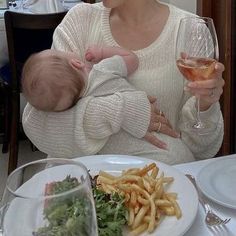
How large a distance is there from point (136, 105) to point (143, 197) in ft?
1.53

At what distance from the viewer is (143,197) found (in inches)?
34.5

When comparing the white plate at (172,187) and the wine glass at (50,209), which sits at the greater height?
the wine glass at (50,209)

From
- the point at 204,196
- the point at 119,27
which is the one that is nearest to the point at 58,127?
the point at 119,27

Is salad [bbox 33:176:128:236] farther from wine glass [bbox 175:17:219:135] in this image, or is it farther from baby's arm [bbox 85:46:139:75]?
baby's arm [bbox 85:46:139:75]

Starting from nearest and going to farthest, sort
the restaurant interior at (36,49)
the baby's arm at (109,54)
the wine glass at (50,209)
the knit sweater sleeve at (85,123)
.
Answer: the wine glass at (50,209), the knit sweater sleeve at (85,123), the baby's arm at (109,54), the restaurant interior at (36,49)

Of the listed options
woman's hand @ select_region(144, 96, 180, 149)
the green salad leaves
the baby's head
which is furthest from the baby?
the green salad leaves

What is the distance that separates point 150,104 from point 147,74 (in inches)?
4.9

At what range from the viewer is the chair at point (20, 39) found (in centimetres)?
257

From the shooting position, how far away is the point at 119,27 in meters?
1.50

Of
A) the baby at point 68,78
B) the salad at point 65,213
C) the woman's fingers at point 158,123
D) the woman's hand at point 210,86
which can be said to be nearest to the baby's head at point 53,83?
the baby at point 68,78

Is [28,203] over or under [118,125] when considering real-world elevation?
over

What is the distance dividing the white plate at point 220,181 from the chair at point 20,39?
1711mm

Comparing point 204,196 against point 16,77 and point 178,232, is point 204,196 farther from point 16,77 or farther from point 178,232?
A: point 16,77

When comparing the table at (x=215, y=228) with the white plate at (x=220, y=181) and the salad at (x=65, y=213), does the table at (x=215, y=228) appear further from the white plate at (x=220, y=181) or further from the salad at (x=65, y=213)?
the salad at (x=65, y=213)
